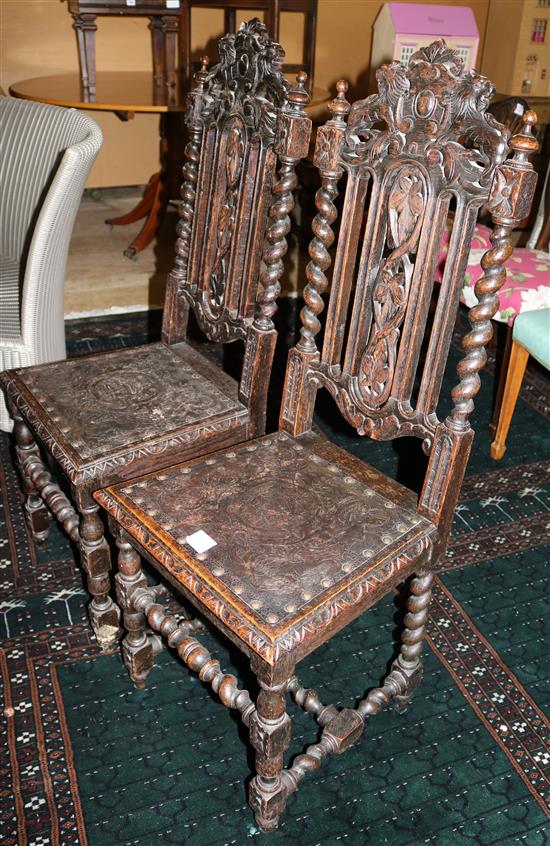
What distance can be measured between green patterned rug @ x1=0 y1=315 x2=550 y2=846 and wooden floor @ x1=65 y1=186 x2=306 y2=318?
1.62m

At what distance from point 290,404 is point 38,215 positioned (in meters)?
1.13

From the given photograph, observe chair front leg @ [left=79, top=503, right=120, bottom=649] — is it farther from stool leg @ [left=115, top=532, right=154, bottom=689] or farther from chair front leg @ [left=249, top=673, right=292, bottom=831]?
chair front leg @ [left=249, top=673, right=292, bottom=831]

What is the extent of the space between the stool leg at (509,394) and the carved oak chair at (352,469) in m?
0.97

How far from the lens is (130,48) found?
179 inches

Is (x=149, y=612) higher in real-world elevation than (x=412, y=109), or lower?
lower

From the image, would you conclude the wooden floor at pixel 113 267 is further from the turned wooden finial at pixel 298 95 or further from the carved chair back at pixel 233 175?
the turned wooden finial at pixel 298 95

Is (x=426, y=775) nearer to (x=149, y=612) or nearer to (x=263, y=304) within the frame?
(x=149, y=612)

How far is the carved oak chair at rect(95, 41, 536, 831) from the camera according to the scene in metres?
1.22

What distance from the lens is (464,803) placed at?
1462mm

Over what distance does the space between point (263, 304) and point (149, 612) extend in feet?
2.22

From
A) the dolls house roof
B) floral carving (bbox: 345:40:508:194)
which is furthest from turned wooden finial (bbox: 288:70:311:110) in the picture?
the dolls house roof

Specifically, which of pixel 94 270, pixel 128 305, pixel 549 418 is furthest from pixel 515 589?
pixel 94 270

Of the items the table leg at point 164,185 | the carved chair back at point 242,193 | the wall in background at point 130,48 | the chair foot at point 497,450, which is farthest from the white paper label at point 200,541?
the wall in background at point 130,48

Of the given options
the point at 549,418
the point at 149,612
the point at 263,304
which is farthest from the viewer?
the point at 549,418
